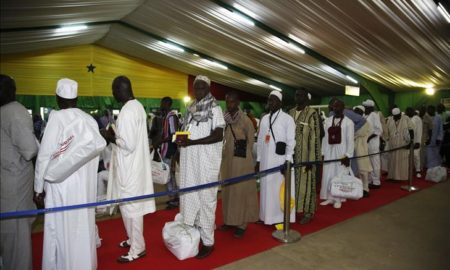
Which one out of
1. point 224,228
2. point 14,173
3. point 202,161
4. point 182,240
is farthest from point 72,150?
point 224,228

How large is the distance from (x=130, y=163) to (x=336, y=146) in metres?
3.50

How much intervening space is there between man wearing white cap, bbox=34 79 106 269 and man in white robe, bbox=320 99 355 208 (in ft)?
12.3

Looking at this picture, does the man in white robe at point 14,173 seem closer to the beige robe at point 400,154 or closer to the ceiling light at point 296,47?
the beige robe at point 400,154

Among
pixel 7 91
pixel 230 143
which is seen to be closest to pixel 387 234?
pixel 230 143

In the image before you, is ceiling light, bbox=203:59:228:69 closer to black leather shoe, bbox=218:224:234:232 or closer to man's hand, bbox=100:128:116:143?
black leather shoe, bbox=218:224:234:232

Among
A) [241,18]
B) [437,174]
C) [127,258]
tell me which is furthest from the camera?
[241,18]

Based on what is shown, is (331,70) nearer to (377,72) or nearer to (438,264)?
(377,72)

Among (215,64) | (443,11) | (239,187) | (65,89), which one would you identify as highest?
(215,64)

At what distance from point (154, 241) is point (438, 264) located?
3.03 m

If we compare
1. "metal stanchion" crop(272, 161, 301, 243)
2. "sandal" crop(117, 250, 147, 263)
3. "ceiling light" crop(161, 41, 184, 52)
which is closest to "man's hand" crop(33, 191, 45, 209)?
"sandal" crop(117, 250, 147, 263)

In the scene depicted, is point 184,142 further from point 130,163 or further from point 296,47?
point 296,47

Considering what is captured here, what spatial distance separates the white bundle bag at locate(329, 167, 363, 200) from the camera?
182 inches

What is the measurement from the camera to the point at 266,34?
935 cm

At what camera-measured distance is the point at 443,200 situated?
566 centimetres
